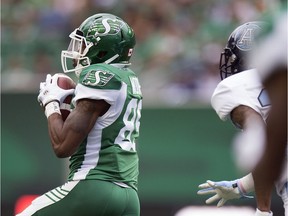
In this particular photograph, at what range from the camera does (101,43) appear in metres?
4.47

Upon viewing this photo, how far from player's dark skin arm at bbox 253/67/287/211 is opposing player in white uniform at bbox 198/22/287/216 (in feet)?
2.75

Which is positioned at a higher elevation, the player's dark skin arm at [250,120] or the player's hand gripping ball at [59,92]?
the player's hand gripping ball at [59,92]

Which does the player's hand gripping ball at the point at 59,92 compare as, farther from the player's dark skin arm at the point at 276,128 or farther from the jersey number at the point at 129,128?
the player's dark skin arm at the point at 276,128

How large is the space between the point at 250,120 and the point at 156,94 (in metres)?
4.63

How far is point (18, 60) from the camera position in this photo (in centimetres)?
973

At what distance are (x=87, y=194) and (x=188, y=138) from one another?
13.4 ft

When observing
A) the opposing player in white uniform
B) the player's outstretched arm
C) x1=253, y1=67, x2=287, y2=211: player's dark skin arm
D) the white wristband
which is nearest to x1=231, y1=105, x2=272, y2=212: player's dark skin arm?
the opposing player in white uniform

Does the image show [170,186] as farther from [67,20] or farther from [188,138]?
[67,20]

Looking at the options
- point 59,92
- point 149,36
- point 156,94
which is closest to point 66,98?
point 59,92

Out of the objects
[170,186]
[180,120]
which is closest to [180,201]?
[170,186]

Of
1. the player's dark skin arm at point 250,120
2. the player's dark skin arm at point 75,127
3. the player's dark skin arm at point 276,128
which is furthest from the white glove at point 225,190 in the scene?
the player's dark skin arm at point 276,128

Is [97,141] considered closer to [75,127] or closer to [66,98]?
[75,127]

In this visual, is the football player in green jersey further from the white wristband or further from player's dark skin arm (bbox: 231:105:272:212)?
player's dark skin arm (bbox: 231:105:272:212)

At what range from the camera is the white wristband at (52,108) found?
14.2 ft
